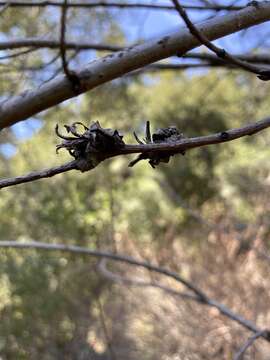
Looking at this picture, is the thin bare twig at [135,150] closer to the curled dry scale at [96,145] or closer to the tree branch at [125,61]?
the curled dry scale at [96,145]

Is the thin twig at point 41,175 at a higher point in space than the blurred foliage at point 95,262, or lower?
lower

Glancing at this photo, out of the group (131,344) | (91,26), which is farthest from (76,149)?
(131,344)

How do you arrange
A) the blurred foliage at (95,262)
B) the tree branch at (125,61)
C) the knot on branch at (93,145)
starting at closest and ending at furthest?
the knot on branch at (93,145), the tree branch at (125,61), the blurred foliage at (95,262)

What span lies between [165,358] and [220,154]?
7.54 meters

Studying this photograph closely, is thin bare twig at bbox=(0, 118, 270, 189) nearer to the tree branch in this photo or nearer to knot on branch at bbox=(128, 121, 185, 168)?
knot on branch at bbox=(128, 121, 185, 168)

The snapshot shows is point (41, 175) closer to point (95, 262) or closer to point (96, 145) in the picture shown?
point (96, 145)

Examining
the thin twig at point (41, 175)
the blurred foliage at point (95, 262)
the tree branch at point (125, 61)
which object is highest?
the blurred foliage at point (95, 262)

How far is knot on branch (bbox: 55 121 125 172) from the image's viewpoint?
31.3 inches

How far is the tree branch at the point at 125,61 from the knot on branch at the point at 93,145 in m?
0.34

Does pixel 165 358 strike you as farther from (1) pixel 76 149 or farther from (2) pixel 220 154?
(2) pixel 220 154

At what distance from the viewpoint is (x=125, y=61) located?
3.64 ft

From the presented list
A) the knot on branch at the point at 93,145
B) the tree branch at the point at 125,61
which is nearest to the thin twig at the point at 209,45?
the tree branch at the point at 125,61

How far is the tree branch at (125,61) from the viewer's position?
41.3 inches

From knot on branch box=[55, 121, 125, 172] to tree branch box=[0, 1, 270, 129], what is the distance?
341 mm
